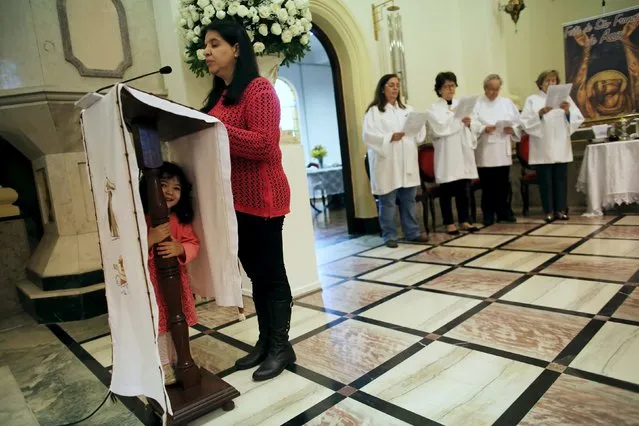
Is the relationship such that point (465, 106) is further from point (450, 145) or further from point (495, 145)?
point (495, 145)

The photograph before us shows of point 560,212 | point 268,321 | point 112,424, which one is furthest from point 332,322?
point 560,212

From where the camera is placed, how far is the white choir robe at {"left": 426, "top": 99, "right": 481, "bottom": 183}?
421 cm

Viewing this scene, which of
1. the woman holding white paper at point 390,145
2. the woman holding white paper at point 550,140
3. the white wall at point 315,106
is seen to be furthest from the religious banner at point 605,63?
the white wall at point 315,106

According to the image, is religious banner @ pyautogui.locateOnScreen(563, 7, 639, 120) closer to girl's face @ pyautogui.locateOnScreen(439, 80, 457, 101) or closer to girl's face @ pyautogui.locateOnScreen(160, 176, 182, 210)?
girl's face @ pyautogui.locateOnScreen(439, 80, 457, 101)

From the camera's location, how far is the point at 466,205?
14.7 ft

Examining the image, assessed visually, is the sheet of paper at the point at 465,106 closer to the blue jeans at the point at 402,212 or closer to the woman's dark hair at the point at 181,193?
the blue jeans at the point at 402,212

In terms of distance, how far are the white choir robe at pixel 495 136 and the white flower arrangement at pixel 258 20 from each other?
238cm

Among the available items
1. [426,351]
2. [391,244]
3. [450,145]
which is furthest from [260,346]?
[450,145]

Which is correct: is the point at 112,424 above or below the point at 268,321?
below

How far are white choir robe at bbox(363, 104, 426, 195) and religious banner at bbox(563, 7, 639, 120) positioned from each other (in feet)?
11.9

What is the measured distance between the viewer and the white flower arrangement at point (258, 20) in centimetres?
264

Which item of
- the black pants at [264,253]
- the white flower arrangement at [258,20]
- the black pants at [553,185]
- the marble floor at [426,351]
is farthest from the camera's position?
the black pants at [553,185]

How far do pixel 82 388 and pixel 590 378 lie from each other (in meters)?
1.92

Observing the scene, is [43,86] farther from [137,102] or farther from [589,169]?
[589,169]
